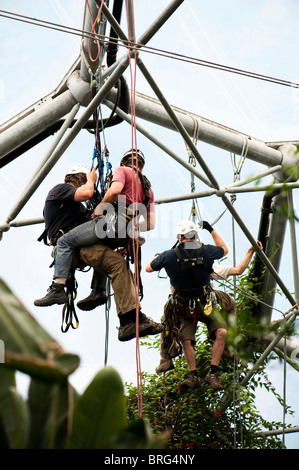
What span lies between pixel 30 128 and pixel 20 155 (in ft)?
1.48

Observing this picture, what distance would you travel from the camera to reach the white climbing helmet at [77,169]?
6.31 meters

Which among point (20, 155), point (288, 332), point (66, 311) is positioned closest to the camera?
point (288, 332)

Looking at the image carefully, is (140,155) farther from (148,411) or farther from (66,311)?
(148,411)

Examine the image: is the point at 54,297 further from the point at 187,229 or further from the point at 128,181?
the point at 187,229

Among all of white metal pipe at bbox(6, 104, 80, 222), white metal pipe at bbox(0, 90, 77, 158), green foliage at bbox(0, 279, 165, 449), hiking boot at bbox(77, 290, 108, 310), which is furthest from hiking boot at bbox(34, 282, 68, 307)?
green foliage at bbox(0, 279, 165, 449)

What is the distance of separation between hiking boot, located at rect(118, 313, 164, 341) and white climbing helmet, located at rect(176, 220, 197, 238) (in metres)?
1.17

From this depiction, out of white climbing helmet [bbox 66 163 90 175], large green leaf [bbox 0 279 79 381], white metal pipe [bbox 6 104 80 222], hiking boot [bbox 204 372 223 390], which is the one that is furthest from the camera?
hiking boot [bbox 204 372 223 390]

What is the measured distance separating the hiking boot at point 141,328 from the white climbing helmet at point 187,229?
1.17m

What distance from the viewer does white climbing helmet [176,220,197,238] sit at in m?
6.64

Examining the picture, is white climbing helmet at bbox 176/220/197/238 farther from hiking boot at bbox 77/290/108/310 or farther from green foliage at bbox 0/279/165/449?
green foliage at bbox 0/279/165/449

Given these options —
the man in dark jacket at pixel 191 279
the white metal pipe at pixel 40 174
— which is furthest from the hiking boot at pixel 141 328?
the white metal pipe at pixel 40 174
